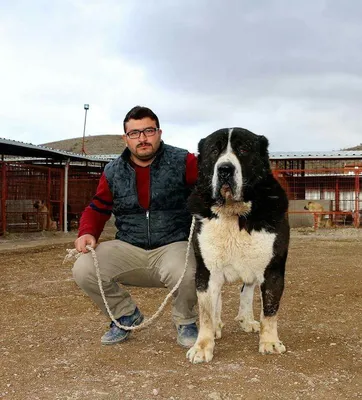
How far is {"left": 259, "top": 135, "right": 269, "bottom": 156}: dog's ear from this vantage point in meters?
3.48

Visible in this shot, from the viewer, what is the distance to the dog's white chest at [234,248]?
335cm

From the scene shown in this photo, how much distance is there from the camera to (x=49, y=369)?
3.23 meters

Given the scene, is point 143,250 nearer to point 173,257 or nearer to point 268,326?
point 173,257

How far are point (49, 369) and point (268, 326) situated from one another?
1.44 metres

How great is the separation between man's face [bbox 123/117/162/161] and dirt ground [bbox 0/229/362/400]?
4.59ft

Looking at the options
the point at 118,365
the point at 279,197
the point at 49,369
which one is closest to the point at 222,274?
the point at 279,197

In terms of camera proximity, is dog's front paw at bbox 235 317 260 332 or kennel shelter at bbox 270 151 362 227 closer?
dog's front paw at bbox 235 317 260 332

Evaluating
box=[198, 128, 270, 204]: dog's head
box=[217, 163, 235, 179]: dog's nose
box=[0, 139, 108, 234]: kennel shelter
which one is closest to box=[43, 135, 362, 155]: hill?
box=[0, 139, 108, 234]: kennel shelter

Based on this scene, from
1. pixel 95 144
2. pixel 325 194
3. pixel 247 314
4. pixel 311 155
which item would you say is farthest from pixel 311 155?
pixel 95 144

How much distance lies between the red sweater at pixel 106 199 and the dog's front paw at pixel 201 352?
1.09 meters

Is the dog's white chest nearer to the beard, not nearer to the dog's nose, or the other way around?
the dog's nose

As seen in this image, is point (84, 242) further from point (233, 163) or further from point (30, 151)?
point (30, 151)

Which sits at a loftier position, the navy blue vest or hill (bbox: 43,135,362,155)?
hill (bbox: 43,135,362,155)

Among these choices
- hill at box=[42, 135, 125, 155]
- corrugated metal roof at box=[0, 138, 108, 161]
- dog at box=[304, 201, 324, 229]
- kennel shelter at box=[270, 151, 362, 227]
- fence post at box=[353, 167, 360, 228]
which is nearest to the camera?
corrugated metal roof at box=[0, 138, 108, 161]
